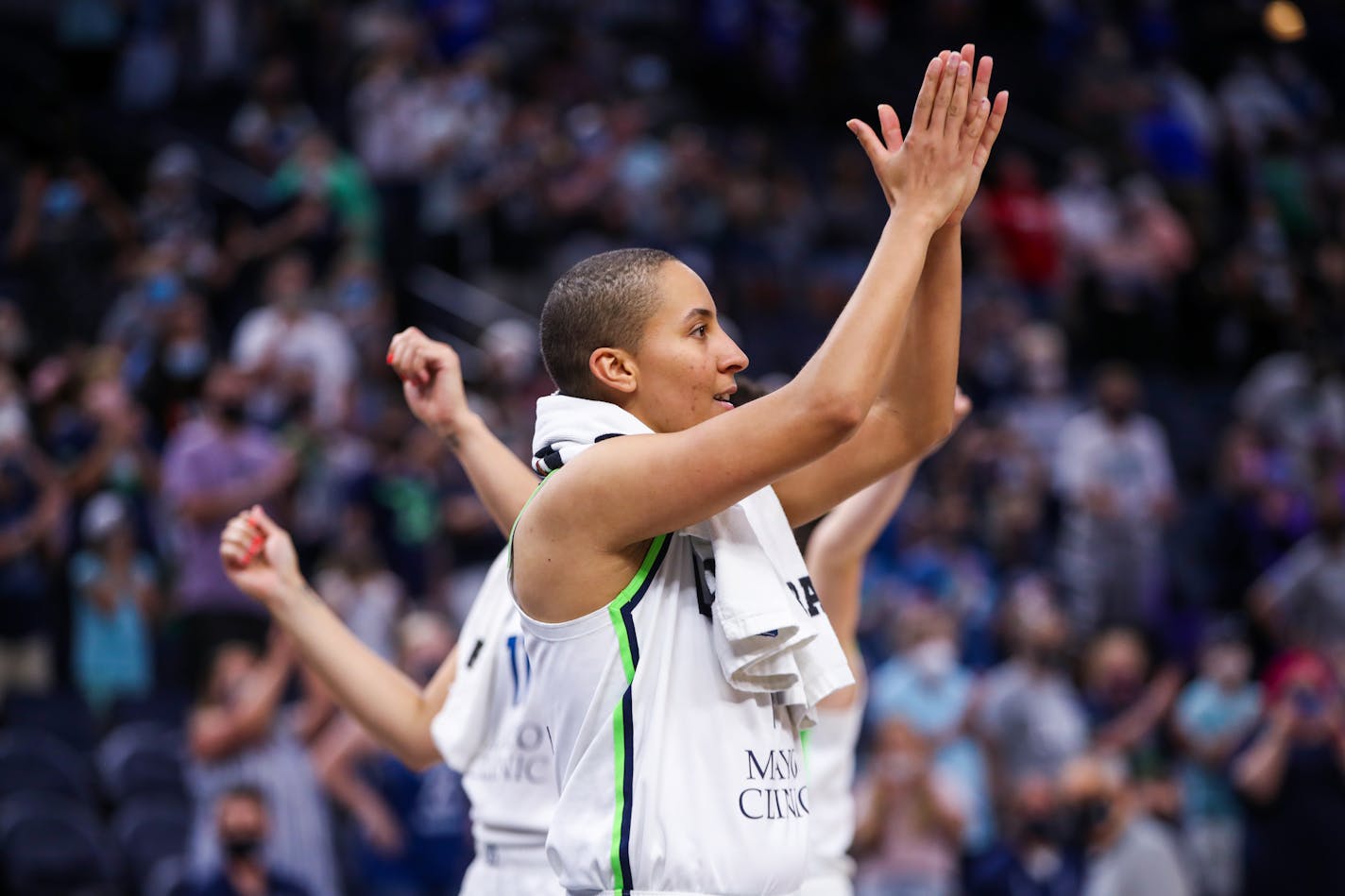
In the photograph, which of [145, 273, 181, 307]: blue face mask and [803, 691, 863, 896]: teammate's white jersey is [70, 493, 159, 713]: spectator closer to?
[145, 273, 181, 307]: blue face mask

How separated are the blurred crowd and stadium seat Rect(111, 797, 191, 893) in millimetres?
29

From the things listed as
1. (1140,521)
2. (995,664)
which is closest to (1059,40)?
(1140,521)

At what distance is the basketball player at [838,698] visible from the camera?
15.2 feet

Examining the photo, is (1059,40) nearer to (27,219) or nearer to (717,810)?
(27,219)

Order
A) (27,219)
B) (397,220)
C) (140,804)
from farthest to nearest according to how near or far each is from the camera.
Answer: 1. (397,220)
2. (27,219)
3. (140,804)

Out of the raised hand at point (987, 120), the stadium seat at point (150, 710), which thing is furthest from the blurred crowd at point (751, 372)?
the raised hand at point (987, 120)

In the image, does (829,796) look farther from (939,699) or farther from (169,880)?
(939,699)

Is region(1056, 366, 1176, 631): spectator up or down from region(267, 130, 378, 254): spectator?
down

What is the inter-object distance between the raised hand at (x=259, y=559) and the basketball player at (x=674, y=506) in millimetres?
1070

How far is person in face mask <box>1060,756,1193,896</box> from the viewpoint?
30.2 feet

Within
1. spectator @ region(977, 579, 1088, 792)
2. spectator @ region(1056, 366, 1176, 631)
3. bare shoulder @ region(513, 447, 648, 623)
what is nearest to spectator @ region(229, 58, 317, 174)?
spectator @ region(1056, 366, 1176, 631)

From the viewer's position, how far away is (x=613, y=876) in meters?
3.13

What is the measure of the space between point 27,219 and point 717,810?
11019 mm

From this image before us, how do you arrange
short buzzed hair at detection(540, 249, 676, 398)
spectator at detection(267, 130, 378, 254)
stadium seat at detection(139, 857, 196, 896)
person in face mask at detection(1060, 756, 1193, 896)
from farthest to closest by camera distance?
spectator at detection(267, 130, 378, 254)
person in face mask at detection(1060, 756, 1193, 896)
stadium seat at detection(139, 857, 196, 896)
short buzzed hair at detection(540, 249, 676, 398)
